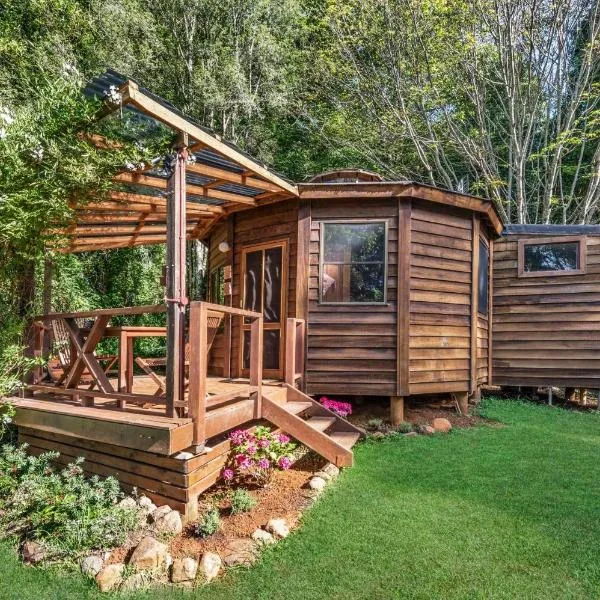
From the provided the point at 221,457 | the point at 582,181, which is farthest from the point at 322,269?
the point at 582,181

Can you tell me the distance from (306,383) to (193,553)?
3.04 m

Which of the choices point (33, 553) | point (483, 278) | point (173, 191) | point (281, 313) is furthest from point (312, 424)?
point (483, 278)

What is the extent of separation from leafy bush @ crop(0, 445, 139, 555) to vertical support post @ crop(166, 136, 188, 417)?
31.0 inches

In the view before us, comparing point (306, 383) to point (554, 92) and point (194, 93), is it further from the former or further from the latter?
point (554, 92)

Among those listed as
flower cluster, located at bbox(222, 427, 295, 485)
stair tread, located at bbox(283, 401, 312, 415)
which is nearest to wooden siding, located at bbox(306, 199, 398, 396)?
stair tread, located at bbox(283, 401, 312, 415)

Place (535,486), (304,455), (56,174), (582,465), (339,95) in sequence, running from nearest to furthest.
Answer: (56,174) → (535,486) → (582,465) → (304,455) → (339,95)

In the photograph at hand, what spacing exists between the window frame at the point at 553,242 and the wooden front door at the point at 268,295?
4.42 metres

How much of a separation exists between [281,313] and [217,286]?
2.06 m

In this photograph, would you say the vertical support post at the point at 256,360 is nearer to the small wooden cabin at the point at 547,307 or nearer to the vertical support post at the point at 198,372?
the vertical support post at the point at 198,372

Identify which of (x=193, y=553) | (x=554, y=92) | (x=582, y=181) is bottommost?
(x=193, y=553)

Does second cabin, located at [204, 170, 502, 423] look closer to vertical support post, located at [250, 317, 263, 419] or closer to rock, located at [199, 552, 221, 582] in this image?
vertical support post, located at [250, 317, 263, 419]

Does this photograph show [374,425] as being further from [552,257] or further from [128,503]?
[552,257]

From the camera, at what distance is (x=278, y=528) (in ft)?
9.78

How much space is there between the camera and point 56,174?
3.38m
